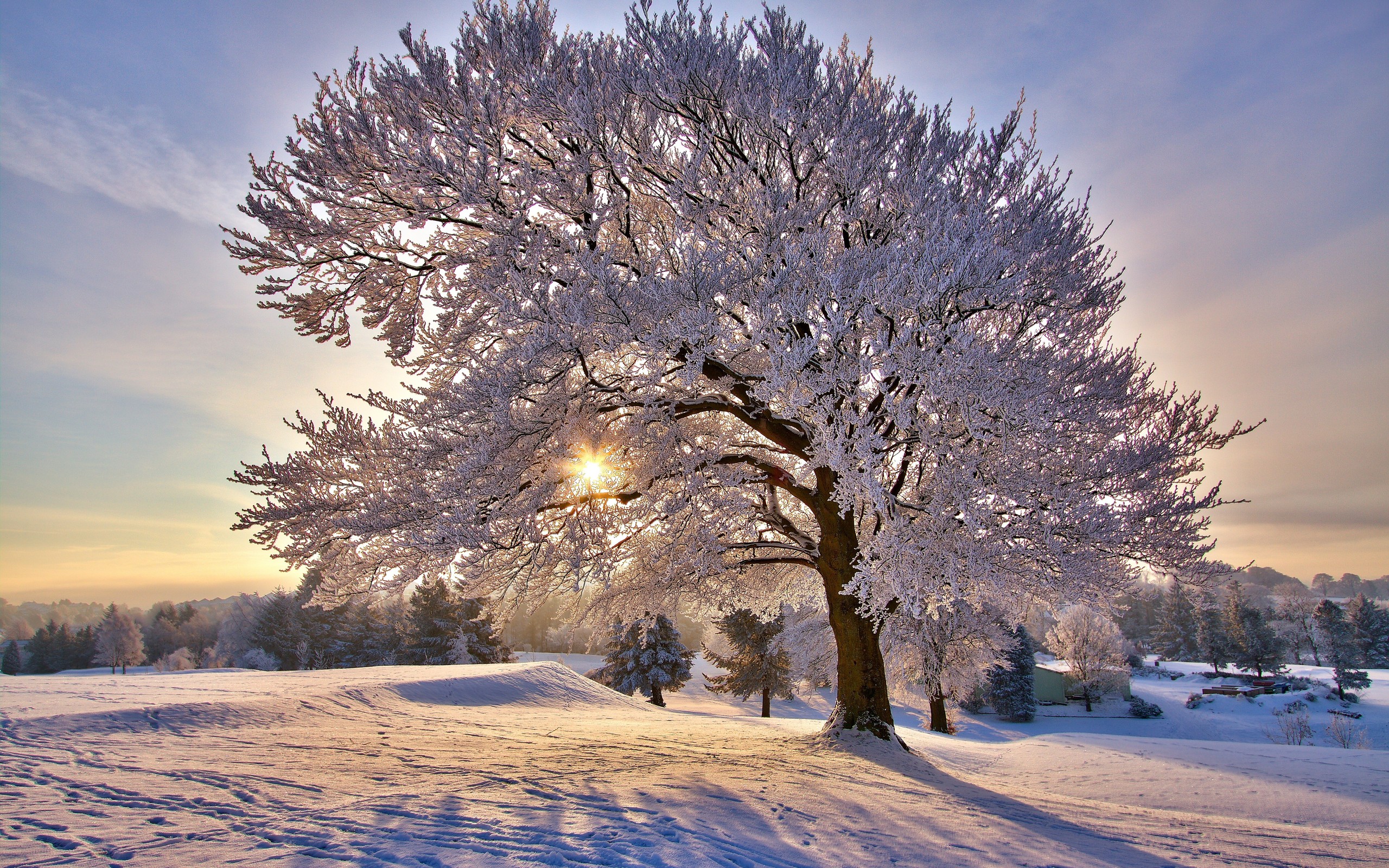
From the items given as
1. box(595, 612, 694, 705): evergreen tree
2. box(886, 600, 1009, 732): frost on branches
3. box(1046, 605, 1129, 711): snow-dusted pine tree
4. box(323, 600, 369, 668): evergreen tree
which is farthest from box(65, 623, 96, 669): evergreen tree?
box(1046, 605, 1129, 711): snow-dusted pine tree

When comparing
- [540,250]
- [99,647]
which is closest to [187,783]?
[540,250]

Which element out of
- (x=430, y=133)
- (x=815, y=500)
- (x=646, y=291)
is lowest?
(x=815, y=500)

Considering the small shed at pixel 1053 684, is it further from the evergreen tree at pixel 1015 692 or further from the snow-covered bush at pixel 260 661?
the snow-covered bush at pixel 260 661

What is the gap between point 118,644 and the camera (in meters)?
59.0

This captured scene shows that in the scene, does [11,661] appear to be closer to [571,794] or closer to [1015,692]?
[571,794]

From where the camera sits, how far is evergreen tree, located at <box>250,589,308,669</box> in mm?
47969

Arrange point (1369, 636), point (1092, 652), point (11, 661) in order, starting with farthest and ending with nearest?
point (11, 661)
point (1369, 636)
point (1092, 652)

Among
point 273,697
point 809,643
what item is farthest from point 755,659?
point 273,697

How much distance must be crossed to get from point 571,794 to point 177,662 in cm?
7600

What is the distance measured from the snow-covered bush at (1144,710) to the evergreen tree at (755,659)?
79.4 feet

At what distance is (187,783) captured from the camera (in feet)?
20.2

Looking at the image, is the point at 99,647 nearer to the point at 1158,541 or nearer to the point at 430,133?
the point at 430,133

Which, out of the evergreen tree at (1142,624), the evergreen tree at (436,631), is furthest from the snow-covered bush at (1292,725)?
the evergreen tree at (1142,624)

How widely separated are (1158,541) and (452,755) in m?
9.98
